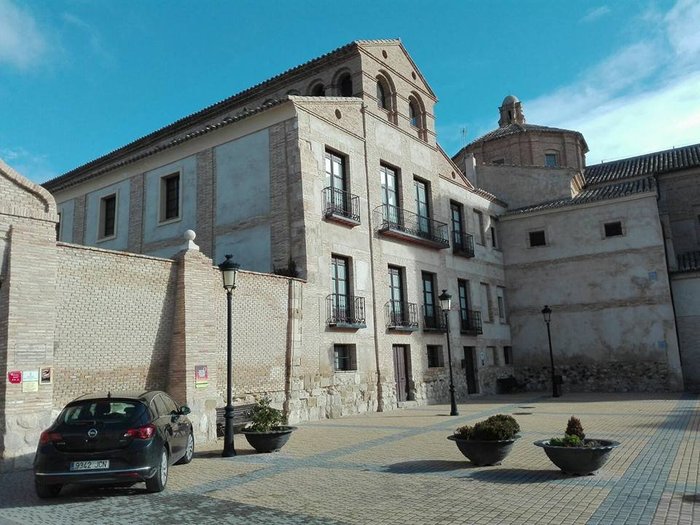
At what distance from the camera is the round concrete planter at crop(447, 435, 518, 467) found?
8.62 m

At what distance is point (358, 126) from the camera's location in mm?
20750

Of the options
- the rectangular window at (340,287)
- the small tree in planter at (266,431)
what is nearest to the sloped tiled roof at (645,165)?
the rectangular window at (340,287)

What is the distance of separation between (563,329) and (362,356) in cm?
1321

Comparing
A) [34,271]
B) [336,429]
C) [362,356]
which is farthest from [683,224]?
[34,271]

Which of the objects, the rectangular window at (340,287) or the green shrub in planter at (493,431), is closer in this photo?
the green shrub in planter at (493,431)

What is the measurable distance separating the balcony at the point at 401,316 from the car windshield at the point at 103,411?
12.9 meters

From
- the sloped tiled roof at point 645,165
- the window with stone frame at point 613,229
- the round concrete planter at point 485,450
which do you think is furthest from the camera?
the sloped tiled roof at point 645,165

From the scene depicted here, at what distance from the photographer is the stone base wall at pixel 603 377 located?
979 inches

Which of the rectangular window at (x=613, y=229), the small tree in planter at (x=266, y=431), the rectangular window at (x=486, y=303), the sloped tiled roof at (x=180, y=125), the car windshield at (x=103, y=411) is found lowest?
the small tree in planter at (x=266, y=431)

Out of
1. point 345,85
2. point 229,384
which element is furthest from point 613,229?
point 229,384

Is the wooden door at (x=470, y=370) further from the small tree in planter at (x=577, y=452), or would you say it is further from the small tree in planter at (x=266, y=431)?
the small tree in planter at (x=577, y=452)

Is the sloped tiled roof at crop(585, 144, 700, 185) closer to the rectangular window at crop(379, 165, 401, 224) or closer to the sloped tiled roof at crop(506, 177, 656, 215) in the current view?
the sloped tiled roof at crop(506, 177, 656, 215)

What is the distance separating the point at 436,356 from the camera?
23.0 m

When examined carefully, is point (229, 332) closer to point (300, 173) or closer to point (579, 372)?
point (300, 173)
